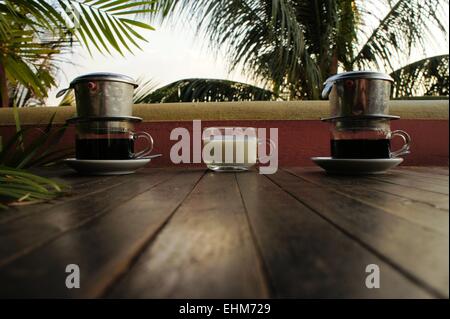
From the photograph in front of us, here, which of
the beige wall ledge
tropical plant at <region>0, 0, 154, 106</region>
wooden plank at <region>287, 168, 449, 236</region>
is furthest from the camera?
the beige wall ledge

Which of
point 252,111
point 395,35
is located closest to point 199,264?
point 252,111

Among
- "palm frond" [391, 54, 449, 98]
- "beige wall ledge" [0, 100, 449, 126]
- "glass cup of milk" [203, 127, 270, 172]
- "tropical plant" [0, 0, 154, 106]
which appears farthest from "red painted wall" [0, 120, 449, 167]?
"palm frond" [391, 54, 449, 98]

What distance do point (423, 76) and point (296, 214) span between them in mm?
4325

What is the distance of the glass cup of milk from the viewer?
0.92 m

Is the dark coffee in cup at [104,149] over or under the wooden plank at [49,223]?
over

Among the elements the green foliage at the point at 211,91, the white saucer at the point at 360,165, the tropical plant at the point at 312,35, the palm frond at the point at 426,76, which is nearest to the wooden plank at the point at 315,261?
the white saucer at the point at 360,165

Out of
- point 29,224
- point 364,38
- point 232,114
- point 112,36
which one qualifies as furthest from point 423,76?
point 29,224

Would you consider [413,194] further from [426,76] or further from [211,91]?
[426,76]

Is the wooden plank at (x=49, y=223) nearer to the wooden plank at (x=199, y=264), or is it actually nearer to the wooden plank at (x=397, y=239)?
the wooden plank at (x=199, y=264)

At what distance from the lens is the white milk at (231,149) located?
918 millimetres

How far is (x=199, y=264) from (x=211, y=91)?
4.00m

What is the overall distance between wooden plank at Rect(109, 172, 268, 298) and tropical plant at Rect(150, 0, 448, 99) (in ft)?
10.2

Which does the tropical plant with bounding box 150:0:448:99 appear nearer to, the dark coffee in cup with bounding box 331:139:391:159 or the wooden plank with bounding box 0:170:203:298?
the dark coffee in cup with bounding box 331:139:391:159

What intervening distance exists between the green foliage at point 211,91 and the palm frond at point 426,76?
1.37 m
